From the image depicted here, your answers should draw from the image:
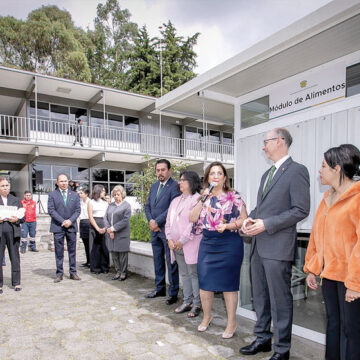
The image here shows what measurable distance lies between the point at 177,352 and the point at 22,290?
11.1ft

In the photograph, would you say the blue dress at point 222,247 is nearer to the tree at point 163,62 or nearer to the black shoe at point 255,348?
the black shoe at point 255,348

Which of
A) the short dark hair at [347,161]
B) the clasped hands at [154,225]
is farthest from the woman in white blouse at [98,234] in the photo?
the short dark hair at [347,161]

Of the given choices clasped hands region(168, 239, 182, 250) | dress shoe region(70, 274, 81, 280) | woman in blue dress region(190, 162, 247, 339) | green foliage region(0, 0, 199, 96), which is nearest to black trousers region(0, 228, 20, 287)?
dress shoe region(70, 274, 81, 280)

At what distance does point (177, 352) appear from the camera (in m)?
2.98

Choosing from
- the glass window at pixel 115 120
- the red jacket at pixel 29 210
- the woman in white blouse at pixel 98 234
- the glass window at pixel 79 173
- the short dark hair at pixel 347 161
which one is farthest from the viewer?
the glass window at pixel 115 120

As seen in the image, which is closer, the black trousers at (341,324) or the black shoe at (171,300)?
the black trousers at (341,324)

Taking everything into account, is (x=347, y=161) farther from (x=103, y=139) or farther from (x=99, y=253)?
(x=103, y=139)

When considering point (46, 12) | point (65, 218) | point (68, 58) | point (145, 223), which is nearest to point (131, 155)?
point (145, 223)

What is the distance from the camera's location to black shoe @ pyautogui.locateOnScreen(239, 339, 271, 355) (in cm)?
292

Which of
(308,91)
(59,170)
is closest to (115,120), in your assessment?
(59,170)

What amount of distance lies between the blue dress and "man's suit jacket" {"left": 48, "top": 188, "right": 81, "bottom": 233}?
3.34 m

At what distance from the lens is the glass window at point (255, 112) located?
13.3 ft

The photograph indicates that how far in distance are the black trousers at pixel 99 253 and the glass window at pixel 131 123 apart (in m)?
12.5

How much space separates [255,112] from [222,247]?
1880 millimetres
